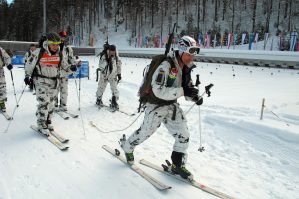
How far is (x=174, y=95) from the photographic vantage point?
14.2 feet

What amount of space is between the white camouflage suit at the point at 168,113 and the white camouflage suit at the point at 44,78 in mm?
2779

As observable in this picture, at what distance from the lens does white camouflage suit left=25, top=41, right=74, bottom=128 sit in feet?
20.6

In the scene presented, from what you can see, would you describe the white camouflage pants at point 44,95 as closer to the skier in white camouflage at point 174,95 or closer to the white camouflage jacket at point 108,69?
the skier in white camouflage at point 174,95

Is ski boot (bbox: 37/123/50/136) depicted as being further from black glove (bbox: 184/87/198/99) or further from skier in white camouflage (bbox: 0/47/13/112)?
black glove (bbox: 184/87/198/99)

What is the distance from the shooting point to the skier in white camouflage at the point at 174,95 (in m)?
4.27

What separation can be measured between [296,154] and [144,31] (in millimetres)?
59778

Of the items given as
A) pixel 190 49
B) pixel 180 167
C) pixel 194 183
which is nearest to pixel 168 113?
pixel 180 167

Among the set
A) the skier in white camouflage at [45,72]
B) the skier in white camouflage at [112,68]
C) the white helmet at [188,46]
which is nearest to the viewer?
the white helmet at [188,46]

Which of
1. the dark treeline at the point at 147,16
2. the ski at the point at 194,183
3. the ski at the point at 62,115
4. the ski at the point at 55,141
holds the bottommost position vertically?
the ski at the point at 194,183

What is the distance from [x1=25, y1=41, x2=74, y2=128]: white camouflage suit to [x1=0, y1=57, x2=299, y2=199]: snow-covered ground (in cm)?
67

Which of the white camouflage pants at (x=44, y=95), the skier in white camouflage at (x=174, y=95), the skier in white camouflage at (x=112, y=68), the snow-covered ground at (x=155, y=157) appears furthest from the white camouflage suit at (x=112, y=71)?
the skier in white camouflage at (x=174, y=95)

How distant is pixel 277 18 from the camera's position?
52.8 meters

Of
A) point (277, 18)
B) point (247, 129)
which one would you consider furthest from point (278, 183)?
point (277, 18)

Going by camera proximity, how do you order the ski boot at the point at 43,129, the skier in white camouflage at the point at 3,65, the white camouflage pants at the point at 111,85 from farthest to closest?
the white camouflage pants at the point at 111,85, the skier in white camouflage at the point at 3,65, the ski boot at the point at 43,129
